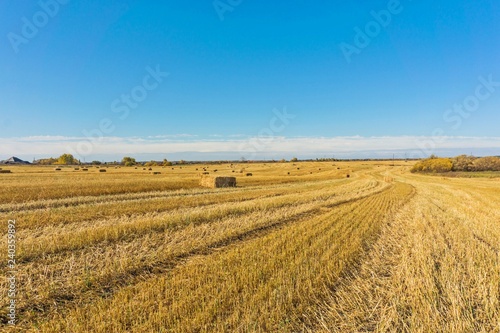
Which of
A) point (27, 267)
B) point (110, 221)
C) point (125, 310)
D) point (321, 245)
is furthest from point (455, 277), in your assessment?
point (110, 221)

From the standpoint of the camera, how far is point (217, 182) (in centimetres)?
3183

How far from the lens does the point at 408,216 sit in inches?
512

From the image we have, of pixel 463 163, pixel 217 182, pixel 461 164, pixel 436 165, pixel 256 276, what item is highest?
A: pixel 463 163

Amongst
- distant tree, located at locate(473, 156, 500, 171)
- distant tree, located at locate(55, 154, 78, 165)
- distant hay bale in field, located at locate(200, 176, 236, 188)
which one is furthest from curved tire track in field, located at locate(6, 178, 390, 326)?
distant tree, located at locate(55, 154, 78, 165)

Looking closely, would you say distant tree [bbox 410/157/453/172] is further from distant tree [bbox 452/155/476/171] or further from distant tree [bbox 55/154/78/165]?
distant tree [bbox 55/154/78/165]

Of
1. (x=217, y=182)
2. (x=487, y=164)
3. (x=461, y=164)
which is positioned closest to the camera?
(x=217, y=182)

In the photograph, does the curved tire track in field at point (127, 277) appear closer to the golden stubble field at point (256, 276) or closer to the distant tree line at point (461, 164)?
the golden stubble field at point (256, 276)

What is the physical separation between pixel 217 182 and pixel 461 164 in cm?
6979

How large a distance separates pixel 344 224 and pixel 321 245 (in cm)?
323

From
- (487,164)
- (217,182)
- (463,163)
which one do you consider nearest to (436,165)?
(463,163)

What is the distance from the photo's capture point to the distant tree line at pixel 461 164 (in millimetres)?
65881

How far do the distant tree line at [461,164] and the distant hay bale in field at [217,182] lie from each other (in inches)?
2408

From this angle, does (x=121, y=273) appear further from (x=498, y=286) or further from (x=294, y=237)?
(x=498, y=286)

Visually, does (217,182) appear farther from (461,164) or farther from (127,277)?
(461,164)
